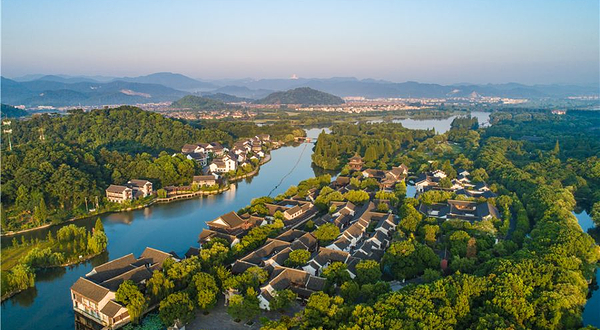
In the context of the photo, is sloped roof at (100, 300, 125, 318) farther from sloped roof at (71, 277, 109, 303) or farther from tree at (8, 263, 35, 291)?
tree at (8, 263, 35, 291)

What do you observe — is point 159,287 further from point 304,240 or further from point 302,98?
point 302,98

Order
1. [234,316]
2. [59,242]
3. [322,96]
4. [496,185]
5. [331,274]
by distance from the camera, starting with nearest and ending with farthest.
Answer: [234,316] < [331,274] < [59,242] < [496,185] < [322,96]

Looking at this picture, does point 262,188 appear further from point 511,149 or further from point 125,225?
point 511,149

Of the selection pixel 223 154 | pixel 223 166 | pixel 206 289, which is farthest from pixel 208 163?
pixel 206 289

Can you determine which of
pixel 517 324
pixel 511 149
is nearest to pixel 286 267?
pixel 517 324

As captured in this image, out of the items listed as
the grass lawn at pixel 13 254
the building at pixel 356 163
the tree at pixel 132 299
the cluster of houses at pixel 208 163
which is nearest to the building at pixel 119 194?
the cluster of houses at pixel 208 163

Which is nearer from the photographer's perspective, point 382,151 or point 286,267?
point 286,267

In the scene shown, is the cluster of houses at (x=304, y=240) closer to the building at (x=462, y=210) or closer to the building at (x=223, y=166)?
the building at (x=462, y=210)
